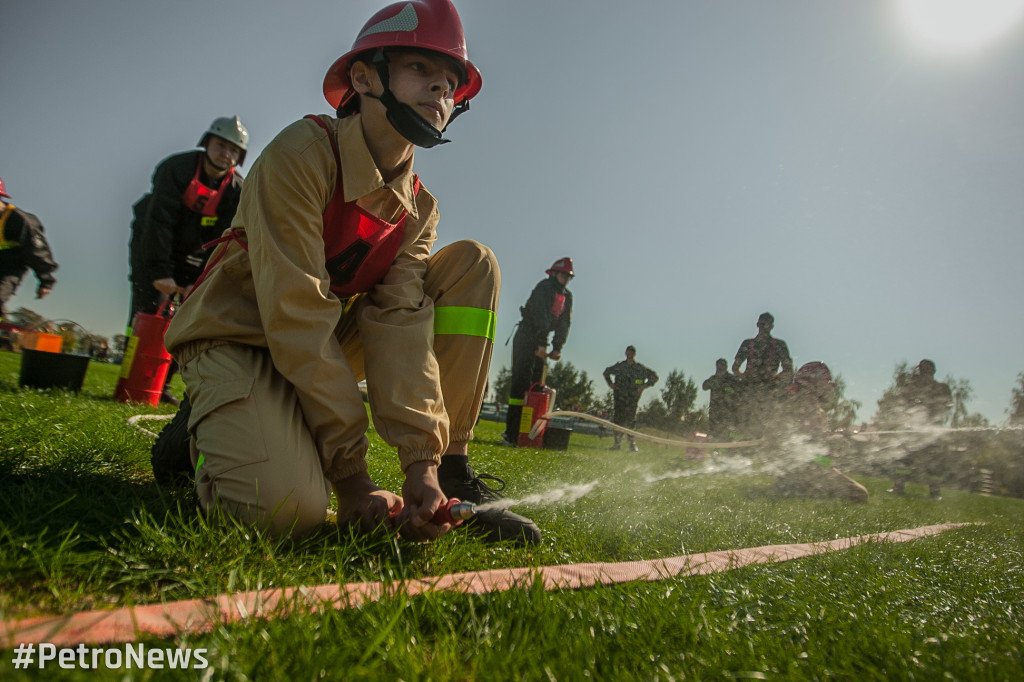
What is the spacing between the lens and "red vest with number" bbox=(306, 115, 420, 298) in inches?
86.3

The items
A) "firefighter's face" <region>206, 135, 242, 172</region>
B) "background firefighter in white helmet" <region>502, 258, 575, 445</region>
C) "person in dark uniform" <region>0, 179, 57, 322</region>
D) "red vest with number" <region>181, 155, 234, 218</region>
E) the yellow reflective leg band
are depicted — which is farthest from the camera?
"background firefighter in white helmet" <region>502, 258, 575, 445</region>

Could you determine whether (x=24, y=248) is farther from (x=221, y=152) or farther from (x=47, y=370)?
(x=221, y=152)

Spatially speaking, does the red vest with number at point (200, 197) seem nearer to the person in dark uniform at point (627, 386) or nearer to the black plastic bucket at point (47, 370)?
the black plastic bucket at point (47, 370)

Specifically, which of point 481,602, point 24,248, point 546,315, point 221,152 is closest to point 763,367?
point 546,315

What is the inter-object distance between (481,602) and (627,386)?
1270 centimetres

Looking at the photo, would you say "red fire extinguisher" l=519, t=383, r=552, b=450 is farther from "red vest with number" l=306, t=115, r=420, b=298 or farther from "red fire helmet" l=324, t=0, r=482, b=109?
"red fire helmet" l=324, t=0, r=482, b=109

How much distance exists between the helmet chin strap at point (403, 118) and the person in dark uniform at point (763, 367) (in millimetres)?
8185

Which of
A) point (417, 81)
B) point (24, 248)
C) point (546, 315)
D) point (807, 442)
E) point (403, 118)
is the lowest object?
point (807, 442)

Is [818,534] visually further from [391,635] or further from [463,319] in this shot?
[391,635]

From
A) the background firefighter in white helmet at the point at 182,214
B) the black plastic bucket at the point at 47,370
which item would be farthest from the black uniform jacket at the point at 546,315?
the black plastic bucket at the point at 47,370

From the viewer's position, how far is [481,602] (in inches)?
53.9

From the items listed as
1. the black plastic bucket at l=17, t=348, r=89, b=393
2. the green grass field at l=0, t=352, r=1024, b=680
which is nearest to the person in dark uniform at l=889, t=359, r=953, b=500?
the green grass field at l=0, t=352, r=1024, b=680

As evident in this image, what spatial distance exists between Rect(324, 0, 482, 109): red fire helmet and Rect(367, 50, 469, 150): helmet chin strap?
0.07 meters

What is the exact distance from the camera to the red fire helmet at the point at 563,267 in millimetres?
10820
